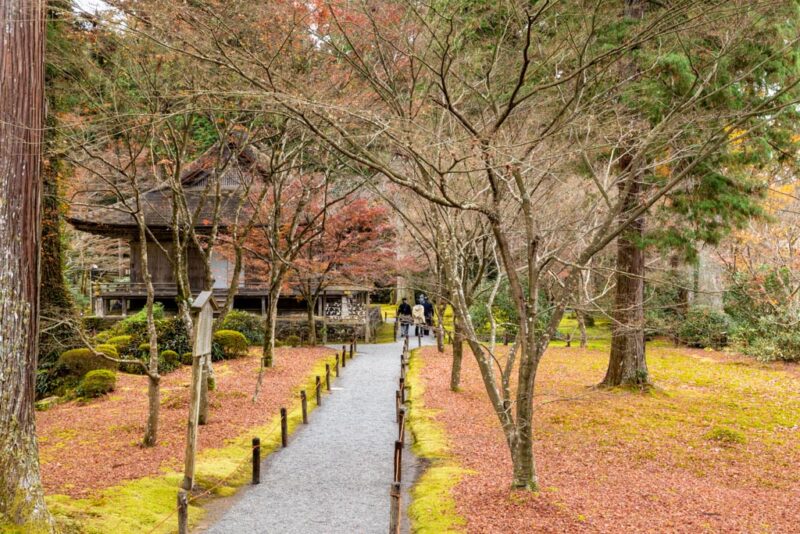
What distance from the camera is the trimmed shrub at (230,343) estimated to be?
2066cm

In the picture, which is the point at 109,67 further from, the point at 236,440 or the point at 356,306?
the point at 356,306

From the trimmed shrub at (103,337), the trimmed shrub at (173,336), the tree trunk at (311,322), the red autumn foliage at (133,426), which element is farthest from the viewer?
the tree trunk at (311,322)

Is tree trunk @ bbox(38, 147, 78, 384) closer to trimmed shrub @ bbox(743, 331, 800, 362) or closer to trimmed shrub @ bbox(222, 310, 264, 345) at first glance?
trimmed shrub @ bbox(222, 310, 264, 345)

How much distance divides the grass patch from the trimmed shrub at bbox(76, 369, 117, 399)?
17.8 feet

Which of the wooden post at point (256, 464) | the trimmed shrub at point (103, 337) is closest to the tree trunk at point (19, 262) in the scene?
the wooden post at point (256, 464)

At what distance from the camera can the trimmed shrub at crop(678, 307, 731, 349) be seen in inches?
951

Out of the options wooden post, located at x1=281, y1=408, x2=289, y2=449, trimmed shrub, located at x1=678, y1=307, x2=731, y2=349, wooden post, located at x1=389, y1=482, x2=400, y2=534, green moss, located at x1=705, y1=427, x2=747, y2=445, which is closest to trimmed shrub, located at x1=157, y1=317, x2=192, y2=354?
wooden post, located at x1=281, y1=408, x2=289, y2=449

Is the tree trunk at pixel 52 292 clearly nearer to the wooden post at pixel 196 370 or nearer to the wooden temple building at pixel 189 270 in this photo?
the wooden temple building at pixel 189 270

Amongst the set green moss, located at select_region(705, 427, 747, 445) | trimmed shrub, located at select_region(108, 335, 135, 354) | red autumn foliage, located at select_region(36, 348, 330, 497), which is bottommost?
red autumn foliage, located at select_region(36, 348, 330, 497)

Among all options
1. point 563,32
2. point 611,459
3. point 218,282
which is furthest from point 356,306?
point 563,32

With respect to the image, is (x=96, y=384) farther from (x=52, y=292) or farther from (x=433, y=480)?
(x=433, y=480)

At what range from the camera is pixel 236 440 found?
1133 centimetres

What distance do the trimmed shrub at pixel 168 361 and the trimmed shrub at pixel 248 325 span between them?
5.29m

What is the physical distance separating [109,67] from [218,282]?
53.6ft
